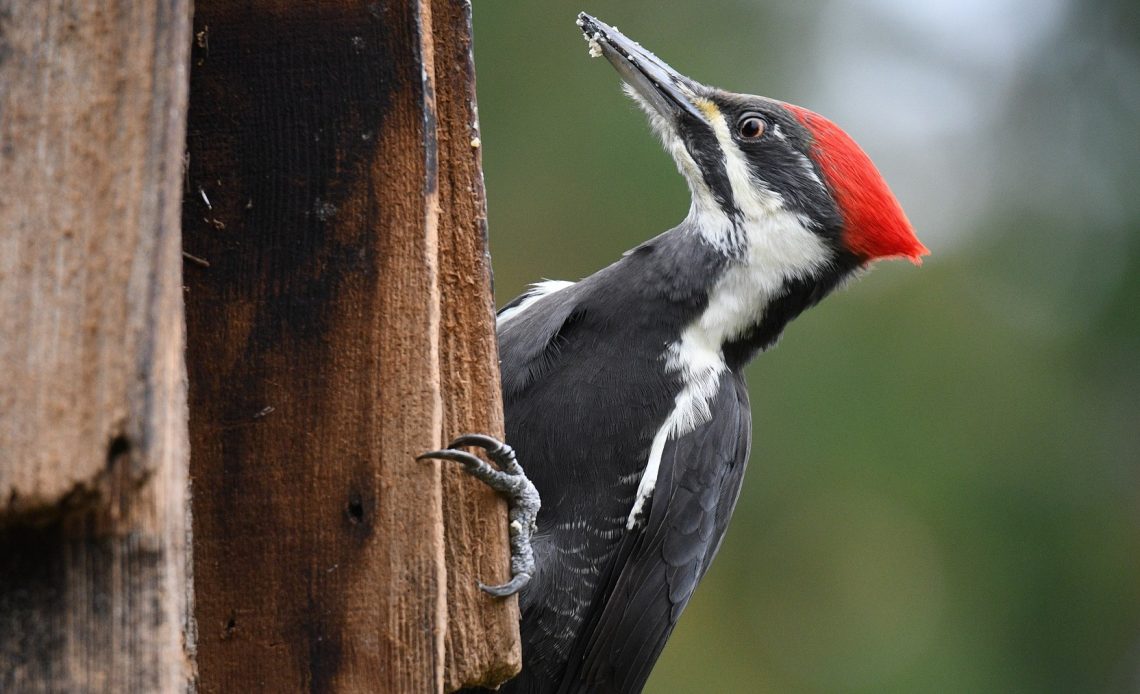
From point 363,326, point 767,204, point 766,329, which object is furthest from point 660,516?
point 363,326

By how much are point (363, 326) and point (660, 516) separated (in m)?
1.29

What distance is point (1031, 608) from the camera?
248 inches

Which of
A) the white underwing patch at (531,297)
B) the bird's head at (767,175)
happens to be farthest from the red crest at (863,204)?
the white underwing patch at (531,297)

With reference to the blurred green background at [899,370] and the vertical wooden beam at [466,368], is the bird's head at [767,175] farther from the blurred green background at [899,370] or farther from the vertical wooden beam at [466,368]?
the blurred green background at [899,370]

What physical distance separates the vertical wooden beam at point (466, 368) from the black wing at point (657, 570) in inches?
32.5

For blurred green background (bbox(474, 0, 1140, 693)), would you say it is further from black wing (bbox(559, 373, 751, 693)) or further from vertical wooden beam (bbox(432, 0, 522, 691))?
vertical wooden beam (bbox(432, 0, 522, 691))

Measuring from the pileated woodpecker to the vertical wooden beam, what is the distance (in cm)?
62

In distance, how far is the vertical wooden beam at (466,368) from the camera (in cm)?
208

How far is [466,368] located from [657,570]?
3.43ft

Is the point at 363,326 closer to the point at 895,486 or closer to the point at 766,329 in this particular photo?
the point at 766,329

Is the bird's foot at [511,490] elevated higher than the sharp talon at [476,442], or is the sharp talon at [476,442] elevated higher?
the sharp talon at [476,442]

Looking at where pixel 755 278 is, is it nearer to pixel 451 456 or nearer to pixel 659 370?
pixel 659 370

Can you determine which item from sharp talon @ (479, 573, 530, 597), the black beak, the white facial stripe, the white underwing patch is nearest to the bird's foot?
sharp talon @ (479, 573, 530, 597)

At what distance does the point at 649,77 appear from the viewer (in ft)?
11.1
